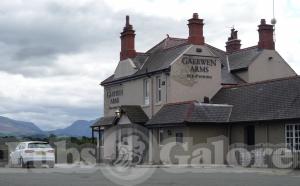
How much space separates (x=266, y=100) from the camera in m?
35.7

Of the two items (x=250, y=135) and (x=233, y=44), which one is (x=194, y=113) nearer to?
(x=250, y=135)

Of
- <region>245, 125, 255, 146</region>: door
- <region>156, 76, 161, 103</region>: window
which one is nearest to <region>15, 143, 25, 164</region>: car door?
<region>156, 76, 161, 103</region>: window

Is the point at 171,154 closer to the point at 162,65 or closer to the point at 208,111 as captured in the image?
the point at 208,111

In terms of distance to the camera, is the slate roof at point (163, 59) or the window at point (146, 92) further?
the window at point (146, 92)

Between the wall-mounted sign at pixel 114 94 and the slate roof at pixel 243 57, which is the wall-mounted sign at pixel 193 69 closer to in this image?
the slate roof at pixel 243 57

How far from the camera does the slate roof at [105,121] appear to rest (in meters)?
47.4

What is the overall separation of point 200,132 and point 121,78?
12.3 metres

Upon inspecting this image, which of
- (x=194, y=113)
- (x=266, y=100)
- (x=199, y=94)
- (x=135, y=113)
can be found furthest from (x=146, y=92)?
(x=266, y=100)

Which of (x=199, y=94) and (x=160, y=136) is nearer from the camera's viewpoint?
(x=160, y=136)

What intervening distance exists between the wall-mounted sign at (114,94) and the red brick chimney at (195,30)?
8.59 m

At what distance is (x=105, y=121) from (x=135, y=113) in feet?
19.8

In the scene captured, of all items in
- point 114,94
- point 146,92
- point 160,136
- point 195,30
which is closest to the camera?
point 160,136

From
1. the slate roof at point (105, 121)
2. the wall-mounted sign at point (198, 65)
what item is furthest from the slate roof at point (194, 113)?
the slate roof at point (105, 121)

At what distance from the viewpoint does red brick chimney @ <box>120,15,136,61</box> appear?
4834 centimetres
